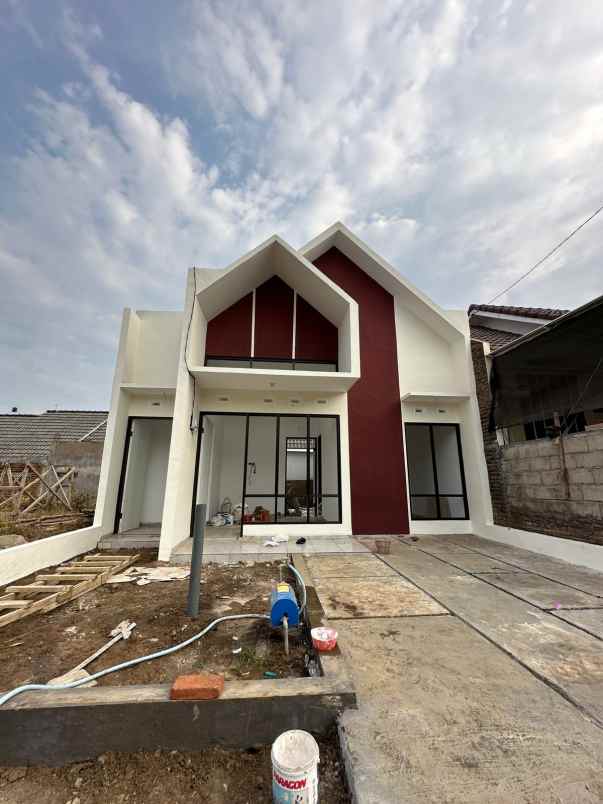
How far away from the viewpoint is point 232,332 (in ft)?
24.2

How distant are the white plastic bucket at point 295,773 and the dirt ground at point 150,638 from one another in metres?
1.01

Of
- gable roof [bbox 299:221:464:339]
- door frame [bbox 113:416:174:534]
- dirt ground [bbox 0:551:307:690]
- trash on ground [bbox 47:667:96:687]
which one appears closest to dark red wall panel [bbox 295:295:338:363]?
gable roof [bbox 299:221:464:339]

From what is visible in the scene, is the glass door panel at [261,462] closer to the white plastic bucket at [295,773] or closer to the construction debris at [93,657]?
the construction debris at [93,657]

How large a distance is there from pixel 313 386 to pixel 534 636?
5.06m

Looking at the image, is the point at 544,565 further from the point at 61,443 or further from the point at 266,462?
the point at 61,443

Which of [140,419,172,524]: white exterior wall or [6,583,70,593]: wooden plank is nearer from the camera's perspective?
[6,583,70,593]: wooden plank

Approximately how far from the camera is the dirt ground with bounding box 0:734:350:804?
124 cm

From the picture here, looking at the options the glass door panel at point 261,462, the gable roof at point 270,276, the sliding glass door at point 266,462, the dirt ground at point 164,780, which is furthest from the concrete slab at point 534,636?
the glass door panel at point 261,462

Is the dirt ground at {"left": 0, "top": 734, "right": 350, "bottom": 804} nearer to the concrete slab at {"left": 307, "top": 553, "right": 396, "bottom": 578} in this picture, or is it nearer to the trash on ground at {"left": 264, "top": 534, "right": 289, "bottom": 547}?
the concrete slab at {"left": 307, "top": 553, "right": 396, "bottom": 578}

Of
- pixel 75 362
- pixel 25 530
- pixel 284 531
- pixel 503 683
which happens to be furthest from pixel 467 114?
pixel 75 362

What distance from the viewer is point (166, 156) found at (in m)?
6.91

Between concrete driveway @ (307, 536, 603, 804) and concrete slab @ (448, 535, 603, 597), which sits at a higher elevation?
concrete driveway @ (307, 536, 603, 804)

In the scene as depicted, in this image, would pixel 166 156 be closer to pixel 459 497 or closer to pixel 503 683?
pixel 503 683

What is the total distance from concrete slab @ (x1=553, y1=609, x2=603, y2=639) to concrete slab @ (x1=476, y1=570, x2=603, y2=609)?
0.14 m
